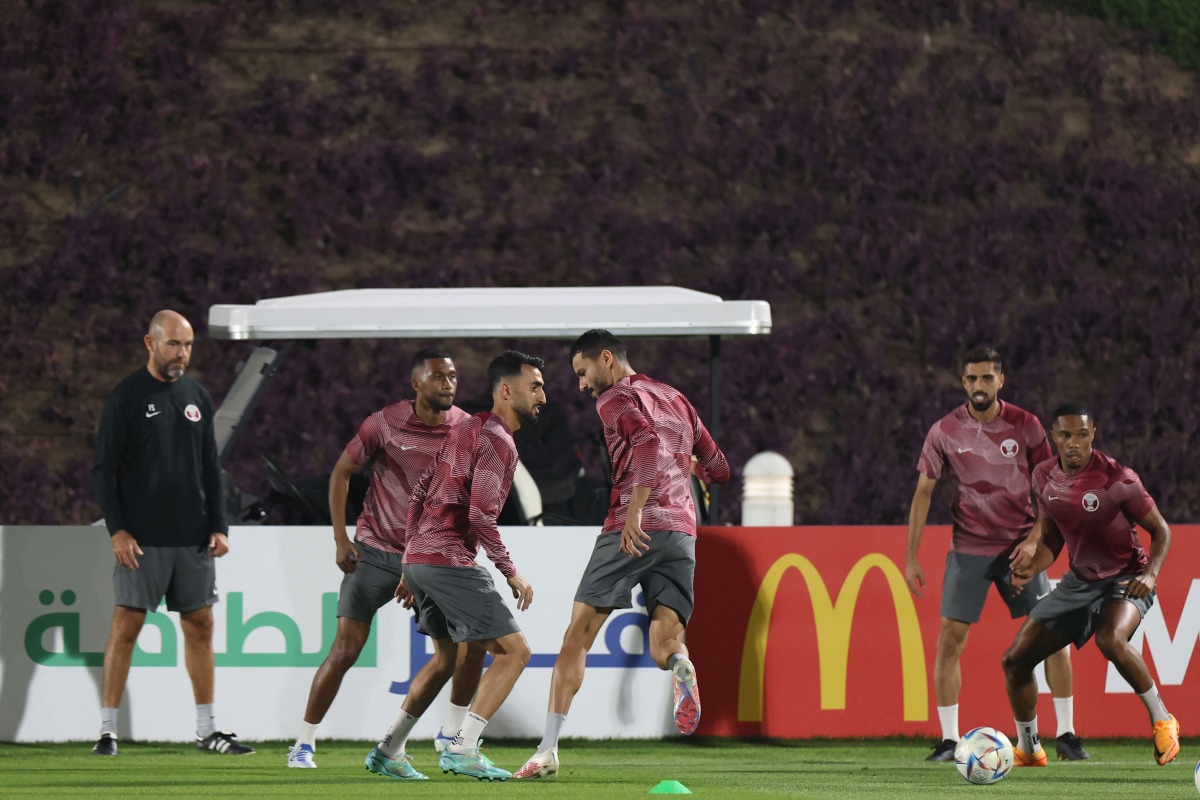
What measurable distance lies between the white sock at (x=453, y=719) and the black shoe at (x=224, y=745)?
163 cm

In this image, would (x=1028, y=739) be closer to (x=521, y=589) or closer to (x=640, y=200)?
(x=521, y=589)

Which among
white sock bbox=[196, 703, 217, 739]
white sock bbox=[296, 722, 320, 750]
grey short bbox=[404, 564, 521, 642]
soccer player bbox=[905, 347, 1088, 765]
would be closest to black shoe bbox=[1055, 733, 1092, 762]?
soccer player bbox=[905, 347, 1088, 765]

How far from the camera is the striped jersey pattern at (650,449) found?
335 inches

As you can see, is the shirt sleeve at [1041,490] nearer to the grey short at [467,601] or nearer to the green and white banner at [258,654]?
the green and white banner at [258,654]

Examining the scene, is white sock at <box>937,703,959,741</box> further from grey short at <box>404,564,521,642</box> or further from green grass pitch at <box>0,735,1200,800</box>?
grey short at <box>404,564,521,642</box>

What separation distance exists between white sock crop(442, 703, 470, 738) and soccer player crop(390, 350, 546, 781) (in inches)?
22.9

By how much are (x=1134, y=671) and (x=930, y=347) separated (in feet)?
50.8

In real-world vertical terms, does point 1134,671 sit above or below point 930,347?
below

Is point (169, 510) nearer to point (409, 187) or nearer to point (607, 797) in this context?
point (607, 797)

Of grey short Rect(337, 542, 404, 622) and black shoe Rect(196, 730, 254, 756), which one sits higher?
grey short Rect(337, 542, 404, 622)

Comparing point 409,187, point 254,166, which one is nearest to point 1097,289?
point 409,187

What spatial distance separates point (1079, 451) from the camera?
9383 mm

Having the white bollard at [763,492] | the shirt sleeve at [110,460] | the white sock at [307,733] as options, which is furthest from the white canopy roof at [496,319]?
the white sock at [307,733]

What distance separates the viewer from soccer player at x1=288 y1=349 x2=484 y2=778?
938 centimetres
